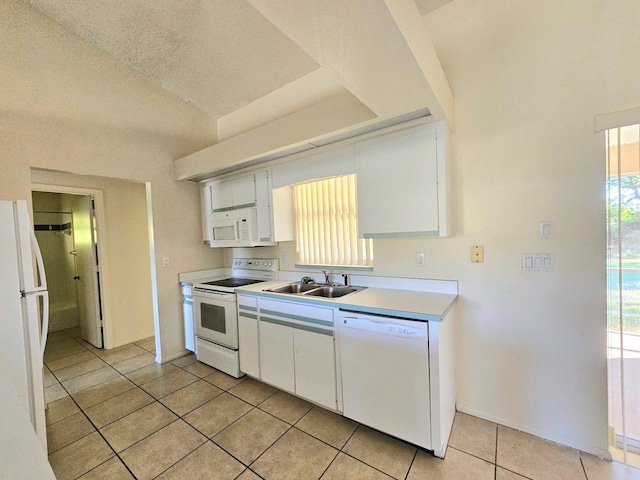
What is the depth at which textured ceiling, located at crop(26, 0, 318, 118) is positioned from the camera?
7.54ft

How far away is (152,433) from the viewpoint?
2043mm

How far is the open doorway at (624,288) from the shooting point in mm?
1586

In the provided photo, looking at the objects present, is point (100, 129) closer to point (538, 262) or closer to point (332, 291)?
point (332, 291)

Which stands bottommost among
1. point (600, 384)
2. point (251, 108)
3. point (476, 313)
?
point (600, 384)

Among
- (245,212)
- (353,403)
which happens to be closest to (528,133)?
(353,403)

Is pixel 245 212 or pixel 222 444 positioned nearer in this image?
pixel 222 444

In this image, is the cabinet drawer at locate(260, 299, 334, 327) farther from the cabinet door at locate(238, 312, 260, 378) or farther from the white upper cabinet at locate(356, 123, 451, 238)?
the white upper cabinet at locate(356, 123, 451, 238)

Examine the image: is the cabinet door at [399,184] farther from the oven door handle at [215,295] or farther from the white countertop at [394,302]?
the oven door handle at [215,295]

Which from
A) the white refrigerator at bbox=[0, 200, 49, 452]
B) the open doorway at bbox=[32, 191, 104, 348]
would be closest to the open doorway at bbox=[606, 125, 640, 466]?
the white refrigerator at bbox=[0, 200, 49, 452]

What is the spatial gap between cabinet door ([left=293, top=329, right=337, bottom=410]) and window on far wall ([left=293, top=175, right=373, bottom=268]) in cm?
78

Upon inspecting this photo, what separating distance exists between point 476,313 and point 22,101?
13.5 feet

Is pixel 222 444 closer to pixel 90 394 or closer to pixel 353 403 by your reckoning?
pixel 353 403

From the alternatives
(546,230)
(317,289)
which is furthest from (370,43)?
(317,289)

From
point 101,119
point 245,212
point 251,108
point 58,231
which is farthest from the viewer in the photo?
point 58,231
